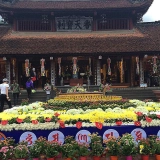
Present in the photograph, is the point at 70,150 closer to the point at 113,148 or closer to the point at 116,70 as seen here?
the point at 113,148

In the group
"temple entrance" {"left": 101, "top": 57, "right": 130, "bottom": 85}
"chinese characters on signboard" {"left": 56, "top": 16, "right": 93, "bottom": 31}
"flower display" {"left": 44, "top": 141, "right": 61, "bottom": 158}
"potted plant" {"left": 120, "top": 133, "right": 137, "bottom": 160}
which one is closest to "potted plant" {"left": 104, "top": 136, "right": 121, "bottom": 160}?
"potted plant" {"left": 120, "top": 133, "right": 137, "bottom": 160}

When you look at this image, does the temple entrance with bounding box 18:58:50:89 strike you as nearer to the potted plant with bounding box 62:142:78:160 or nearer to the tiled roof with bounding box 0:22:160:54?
the tiled roof with bounding box 0:22:160:54

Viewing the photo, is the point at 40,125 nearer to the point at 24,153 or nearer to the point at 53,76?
the point at 24,153

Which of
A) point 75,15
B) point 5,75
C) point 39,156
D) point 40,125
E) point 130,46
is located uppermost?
point 75,15

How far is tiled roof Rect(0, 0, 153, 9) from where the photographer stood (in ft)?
89.9

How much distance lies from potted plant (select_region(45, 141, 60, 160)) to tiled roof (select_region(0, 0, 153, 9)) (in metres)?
21.9

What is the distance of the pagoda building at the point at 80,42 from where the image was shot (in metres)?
25.5

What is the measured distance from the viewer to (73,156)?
22.5 feet

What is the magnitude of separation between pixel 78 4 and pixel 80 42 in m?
5.30

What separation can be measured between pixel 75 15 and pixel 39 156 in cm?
2235

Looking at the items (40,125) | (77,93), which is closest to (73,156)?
(40,125)

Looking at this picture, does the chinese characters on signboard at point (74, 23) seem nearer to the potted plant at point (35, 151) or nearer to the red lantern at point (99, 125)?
the red lantern at point (99, 125)

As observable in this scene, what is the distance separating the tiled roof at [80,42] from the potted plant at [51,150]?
18.2 meters

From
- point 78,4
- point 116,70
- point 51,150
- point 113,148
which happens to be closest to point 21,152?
point 51,150
